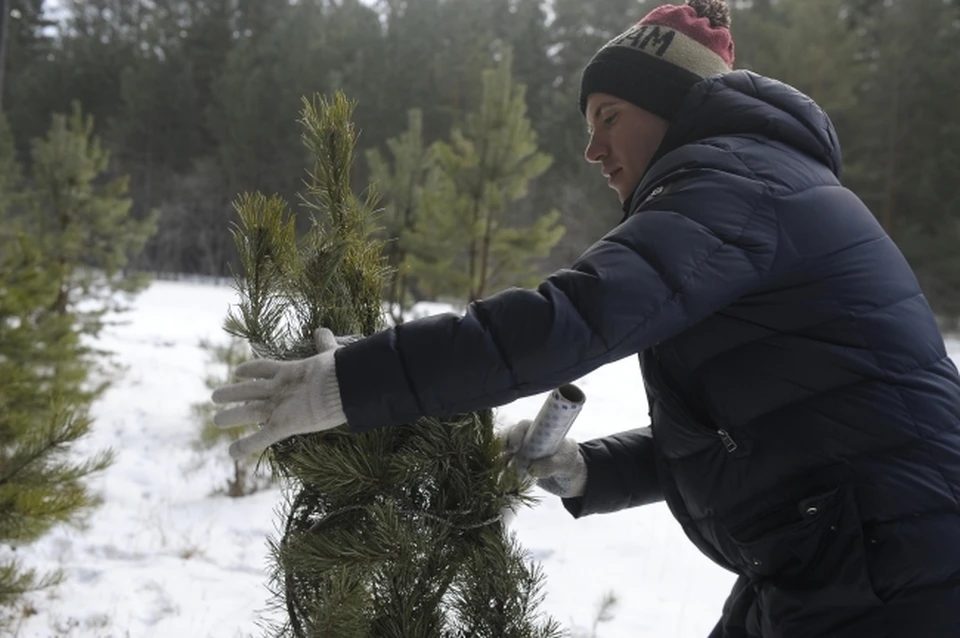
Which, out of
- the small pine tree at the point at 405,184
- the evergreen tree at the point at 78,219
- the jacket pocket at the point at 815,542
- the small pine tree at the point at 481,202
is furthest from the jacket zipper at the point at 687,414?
the evergreen tree at the point at 78,219

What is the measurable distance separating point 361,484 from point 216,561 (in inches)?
120

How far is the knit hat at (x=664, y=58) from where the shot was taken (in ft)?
4.96

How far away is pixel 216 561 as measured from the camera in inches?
156

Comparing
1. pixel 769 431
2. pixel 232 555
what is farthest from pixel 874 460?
pixel 232 555

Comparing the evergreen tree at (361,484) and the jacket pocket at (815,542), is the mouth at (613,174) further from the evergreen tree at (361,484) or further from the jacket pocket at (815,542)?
the jacket pocket at (815,542)

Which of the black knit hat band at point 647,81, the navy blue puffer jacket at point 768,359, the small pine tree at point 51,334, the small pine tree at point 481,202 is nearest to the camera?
the navy blue puffer jacket at point 768,359

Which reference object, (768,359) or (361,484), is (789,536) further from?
(361,484)

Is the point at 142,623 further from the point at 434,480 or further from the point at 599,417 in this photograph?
the point at 599,417

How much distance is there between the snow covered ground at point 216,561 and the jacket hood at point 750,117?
30.7 inches

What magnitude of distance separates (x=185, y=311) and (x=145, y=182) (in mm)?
12061

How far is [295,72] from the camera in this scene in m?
23.0

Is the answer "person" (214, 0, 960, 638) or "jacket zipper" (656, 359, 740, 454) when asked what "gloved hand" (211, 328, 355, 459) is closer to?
"person" (214, 0, 960, 638)

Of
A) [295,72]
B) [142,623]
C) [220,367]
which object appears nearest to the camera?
[142,623]

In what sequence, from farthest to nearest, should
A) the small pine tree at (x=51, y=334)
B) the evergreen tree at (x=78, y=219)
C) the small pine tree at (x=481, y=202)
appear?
the small pine tree at (x=481, y=202) < the evergreen tree at (x=78, y=219) < the small pine tree at (x=51, y=334)
